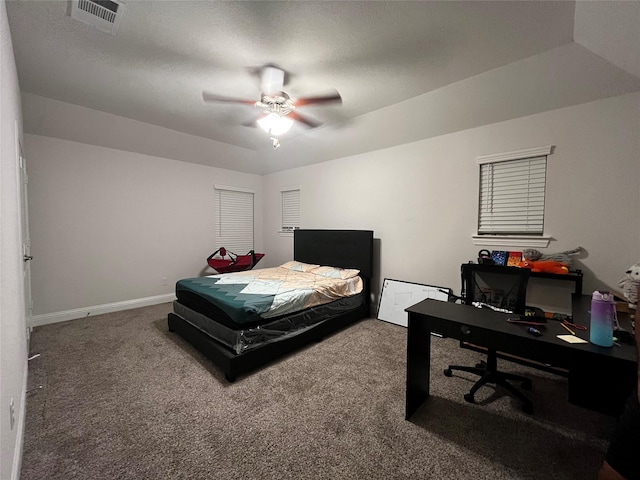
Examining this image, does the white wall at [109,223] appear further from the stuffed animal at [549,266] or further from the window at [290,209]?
the stuffed animal at [549,266]

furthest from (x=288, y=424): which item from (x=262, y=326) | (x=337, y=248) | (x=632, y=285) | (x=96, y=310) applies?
(x=96, y=310)

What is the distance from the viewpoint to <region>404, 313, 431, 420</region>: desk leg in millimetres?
1874

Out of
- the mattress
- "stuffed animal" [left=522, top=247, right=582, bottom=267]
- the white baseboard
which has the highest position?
"stuffed animal" [left=522, top=247, right=582, bottom=267]

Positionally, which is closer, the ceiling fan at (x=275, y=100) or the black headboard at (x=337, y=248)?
the ceiling fan at (x=275, y=100)

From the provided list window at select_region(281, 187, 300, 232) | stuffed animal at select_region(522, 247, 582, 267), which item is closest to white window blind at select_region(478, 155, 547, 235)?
stuffed animal at select_region(522, 247, 582, 267)

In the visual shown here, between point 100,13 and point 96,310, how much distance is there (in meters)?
3.93

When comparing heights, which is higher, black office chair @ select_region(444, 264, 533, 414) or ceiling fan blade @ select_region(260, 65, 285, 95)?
ceiling fan blade @ select_region(260, 65, 285, 95)

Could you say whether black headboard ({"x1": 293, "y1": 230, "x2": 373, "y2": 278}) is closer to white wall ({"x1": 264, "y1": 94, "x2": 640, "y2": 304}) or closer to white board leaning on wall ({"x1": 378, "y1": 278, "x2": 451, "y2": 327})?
white wall ({"x1": 264, "y1": 94, "x2": 640, "y2": 304})

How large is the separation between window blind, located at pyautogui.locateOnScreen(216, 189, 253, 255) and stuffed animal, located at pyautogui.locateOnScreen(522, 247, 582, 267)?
5.01m

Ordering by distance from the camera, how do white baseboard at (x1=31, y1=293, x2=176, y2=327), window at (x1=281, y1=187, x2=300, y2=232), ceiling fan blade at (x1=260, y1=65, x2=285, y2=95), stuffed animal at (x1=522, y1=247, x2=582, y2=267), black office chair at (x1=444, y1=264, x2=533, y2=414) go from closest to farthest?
black office chair at (x1=444, y1=264, x2=533, y2=414), ceiling fan blade at (x1=260, y1=65, x2=285, y2=95), stuffed animal at (x1=522, y1=247, x2=582, y2=267), white baseboard at (x1=31, y1=293, x2=176, y2=327), window at (x1=281, y1=187, x2=300, y2=232)

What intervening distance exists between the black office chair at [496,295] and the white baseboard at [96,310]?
4.63 meters

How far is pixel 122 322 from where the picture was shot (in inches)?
146

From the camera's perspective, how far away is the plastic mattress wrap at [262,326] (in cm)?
→ 241

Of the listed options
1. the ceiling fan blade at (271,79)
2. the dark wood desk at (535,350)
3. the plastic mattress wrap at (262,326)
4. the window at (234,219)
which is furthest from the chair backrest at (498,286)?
the window at (234,219)
